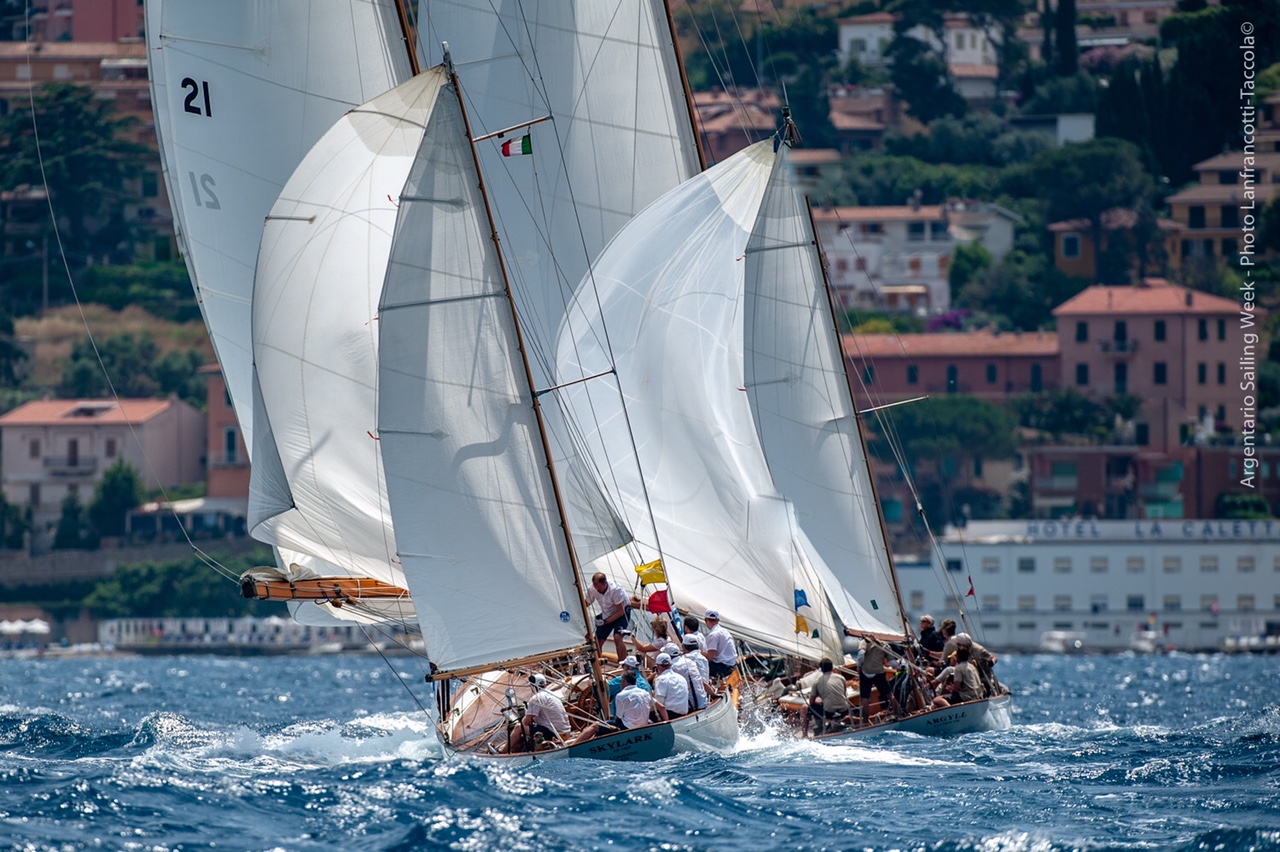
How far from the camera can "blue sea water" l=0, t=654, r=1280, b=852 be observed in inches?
605

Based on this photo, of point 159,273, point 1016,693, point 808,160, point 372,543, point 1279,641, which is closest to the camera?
point 372,543

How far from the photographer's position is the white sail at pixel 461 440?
1847 centimetres

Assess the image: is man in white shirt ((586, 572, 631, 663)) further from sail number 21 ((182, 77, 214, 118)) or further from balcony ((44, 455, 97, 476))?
balcony ((44, 455, 97, 476))

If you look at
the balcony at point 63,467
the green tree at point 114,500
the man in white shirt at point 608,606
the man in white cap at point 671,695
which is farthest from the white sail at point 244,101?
the balcony at point 63,467

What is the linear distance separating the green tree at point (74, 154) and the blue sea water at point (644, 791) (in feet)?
261

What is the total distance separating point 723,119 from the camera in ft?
377

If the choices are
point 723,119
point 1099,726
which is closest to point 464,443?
point 1099,726

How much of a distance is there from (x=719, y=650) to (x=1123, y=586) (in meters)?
50.7

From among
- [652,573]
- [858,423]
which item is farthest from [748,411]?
[652,573]

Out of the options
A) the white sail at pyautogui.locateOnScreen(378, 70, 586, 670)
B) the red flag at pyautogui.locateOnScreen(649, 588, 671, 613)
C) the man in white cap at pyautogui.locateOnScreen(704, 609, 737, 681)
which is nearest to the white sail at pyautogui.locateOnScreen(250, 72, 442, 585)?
Answer: the white sail at pyautogui.locateOnScreen(378, 70, 586, 670)

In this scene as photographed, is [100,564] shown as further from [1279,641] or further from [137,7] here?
[1279,641]

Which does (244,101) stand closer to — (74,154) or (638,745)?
(638,745)

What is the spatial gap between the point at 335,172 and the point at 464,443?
103 inches

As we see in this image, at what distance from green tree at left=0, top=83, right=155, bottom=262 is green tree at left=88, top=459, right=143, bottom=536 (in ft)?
64.6
